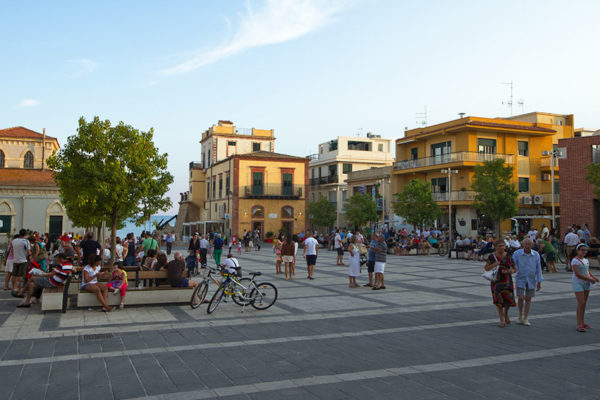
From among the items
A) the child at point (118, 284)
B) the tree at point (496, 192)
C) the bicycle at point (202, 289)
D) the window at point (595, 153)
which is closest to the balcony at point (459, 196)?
the tree at point (496, 192)

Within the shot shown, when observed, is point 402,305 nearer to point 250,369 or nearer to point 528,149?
point 250,369

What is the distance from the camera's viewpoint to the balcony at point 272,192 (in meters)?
48.2

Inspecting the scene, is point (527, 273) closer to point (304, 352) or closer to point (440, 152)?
point (304, 352)

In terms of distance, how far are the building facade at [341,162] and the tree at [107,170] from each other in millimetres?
40122

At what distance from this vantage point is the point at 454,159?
38.4 m

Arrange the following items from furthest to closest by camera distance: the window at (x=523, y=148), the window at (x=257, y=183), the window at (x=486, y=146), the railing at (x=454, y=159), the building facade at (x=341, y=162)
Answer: the building facade at (x=341, y=162), the window at (x=257, y=183), the window at (x=523, y=148), the window at (x=486, y=146), the railing at (x=454, y=159)

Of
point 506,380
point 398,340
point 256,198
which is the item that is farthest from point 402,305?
point 256,198

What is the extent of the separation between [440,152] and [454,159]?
2622 mm

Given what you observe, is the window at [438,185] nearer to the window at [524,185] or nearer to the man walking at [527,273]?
the window at [524,185]

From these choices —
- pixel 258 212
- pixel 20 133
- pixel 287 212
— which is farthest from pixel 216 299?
pixel 20 133

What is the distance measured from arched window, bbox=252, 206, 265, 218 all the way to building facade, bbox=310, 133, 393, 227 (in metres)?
10.3

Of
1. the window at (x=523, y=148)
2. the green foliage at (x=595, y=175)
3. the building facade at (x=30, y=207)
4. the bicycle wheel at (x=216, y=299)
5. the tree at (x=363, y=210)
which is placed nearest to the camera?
the bicycle wheel at (x=216, y=299)

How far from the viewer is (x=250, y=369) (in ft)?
19.6

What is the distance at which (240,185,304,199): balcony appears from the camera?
4819 cm
